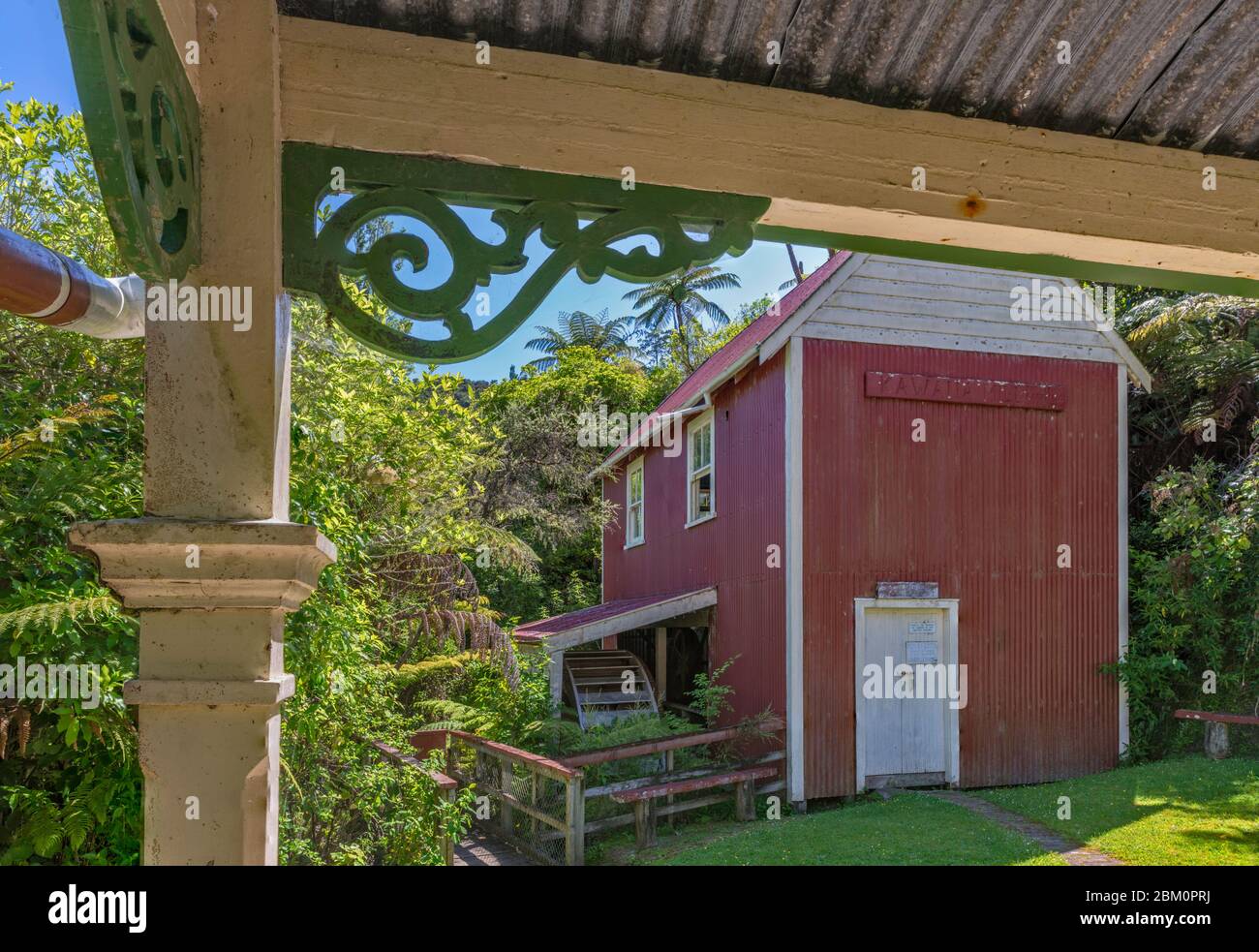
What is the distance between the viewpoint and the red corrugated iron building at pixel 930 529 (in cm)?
1188

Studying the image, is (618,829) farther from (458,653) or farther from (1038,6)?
(1038,6)

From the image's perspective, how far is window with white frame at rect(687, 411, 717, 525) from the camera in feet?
49.6

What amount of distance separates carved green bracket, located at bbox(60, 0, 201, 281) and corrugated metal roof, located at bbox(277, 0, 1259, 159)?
20.5 inches

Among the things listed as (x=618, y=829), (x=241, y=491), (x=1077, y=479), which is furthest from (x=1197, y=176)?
(x=1077, y=479)

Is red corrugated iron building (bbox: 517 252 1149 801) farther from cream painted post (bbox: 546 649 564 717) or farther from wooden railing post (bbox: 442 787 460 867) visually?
wooden railing post (bbox: 442 787 460 867)

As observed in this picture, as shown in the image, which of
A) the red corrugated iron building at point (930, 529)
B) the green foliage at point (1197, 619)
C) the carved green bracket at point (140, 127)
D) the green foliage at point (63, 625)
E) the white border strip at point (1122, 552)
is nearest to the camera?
the carved green bracket at point (140, 127)

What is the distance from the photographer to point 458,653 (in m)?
11.6

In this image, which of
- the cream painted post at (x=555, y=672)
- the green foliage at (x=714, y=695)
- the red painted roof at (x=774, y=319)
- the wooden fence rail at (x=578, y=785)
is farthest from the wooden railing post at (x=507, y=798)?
the red painted roof at (x=774, y=319)

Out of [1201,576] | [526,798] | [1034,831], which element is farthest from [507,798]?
[1201,576]

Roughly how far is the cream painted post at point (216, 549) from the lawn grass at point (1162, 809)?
769 centimetres

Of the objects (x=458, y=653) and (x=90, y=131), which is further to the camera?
(x=458, y=653)

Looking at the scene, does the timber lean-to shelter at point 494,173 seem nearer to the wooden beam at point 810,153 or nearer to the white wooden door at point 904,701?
the wooden beam at point 810,153

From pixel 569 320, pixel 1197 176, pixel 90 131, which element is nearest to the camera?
pixel 90 131
